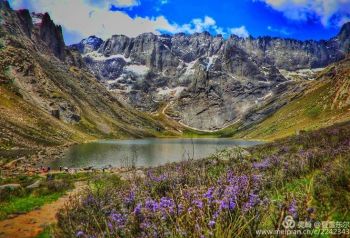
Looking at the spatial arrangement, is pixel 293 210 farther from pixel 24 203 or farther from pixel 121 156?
pixel 121 156

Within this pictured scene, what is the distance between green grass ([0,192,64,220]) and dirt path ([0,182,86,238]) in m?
0.56

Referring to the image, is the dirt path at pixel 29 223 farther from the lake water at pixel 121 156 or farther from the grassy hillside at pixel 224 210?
the lake water at pixel 121 156

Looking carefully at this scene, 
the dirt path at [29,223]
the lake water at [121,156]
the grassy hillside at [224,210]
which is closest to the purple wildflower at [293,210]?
the grassy hillside at [224,210]

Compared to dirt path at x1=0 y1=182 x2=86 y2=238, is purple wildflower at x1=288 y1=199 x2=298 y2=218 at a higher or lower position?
higher

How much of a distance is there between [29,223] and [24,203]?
448 centimetres

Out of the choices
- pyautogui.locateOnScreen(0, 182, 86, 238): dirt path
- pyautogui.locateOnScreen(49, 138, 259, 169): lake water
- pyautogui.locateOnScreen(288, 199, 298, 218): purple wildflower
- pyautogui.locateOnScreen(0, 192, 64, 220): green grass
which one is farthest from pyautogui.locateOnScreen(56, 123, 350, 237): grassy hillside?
pyautogui.locateOnScreen(49, 138, 259, 169): lake water

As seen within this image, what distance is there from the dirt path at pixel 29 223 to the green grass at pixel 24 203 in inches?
21.9

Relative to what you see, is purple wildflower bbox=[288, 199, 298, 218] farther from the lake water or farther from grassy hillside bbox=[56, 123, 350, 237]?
the lake water

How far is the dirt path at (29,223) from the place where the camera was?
48.0 feet

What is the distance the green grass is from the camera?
731 inches

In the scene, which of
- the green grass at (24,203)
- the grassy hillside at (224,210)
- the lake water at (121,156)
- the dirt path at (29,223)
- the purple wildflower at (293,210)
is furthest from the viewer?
the lake water at (121,156)

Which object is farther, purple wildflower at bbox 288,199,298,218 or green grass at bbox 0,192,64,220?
green grass at bbox 0,192,64,220

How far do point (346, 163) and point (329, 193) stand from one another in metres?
2.17

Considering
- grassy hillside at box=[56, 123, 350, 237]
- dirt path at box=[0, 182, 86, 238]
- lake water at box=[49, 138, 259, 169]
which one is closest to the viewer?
grassy hillside at box=[56, 123, 350, 237]
